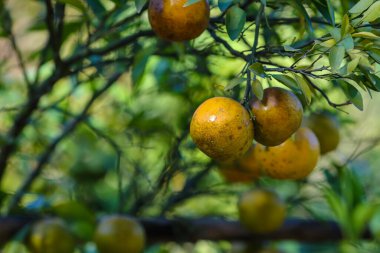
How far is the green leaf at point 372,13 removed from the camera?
0.58 metres

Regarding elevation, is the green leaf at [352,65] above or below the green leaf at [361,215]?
above

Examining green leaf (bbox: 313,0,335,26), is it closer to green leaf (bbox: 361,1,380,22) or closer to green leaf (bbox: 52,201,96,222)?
green leaf (bbox: 361,1,380,22)

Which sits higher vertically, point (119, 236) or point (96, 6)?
point (96, 6)

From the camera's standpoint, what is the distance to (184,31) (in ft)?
2.08

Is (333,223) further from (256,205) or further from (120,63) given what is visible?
(120,63)

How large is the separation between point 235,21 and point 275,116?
0.10 metres

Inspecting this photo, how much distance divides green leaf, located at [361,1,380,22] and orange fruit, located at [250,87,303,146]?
0.30ft

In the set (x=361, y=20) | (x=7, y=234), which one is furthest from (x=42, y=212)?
(x=361, y=20)

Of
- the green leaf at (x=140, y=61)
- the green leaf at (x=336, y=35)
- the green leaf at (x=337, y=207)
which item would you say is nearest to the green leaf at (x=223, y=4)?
the green leaf at (x=336, y=35)

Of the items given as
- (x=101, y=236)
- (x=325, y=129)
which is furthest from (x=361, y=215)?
(x=101, y=236)

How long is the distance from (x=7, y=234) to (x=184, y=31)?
51 cm

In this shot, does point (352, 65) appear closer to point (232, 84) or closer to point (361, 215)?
point (232, 84)

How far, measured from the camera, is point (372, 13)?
1.92 ft

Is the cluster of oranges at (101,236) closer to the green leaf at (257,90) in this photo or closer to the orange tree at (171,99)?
the orange tree at (171,99)
